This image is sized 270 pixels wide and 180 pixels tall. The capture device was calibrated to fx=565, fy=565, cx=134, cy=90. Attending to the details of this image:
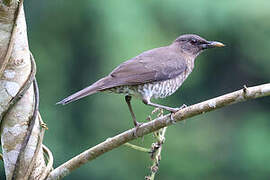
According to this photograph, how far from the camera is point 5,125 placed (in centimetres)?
226

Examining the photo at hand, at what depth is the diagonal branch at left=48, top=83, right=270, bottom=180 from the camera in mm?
2176

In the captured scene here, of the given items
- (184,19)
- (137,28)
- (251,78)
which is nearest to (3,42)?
(137,28)

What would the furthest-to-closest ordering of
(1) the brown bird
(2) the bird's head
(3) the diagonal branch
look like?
(2) the bird's head
(1) the brown bird
(3) the diagonal branch

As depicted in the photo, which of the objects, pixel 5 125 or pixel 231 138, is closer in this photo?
pixel 5 125

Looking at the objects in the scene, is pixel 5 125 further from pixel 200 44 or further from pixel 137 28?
pixel 137 28

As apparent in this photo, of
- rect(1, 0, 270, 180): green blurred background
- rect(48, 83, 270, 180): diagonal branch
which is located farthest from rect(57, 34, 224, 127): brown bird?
rect(1, 0, 270, 180): green blurred background

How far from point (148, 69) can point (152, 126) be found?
1.36 meters

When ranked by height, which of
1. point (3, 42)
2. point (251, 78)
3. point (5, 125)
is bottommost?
point (251, 78)

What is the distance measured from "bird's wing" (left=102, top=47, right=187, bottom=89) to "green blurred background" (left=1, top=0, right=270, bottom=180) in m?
4.22

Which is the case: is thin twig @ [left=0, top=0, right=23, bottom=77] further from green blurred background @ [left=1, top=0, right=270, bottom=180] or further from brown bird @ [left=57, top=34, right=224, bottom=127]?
green blurred background @ [left=1, top=0, right=270, bottom=180]

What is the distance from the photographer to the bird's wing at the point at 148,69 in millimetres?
3570

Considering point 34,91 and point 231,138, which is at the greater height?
point 34,91

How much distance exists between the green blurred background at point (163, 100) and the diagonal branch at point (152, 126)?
5.86m

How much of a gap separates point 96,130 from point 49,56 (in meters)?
1.71
